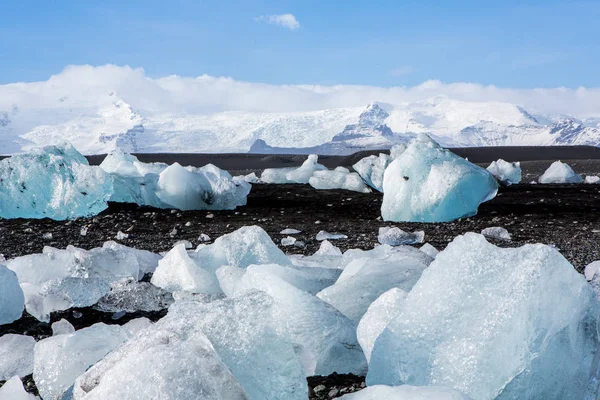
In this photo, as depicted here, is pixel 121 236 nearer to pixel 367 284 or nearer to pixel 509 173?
pixel 367 284

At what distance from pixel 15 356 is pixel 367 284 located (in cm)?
126

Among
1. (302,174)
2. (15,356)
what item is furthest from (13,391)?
A: (302,174)

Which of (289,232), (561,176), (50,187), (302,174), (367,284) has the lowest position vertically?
(561,176)

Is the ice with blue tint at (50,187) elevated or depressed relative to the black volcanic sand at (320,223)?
elevated

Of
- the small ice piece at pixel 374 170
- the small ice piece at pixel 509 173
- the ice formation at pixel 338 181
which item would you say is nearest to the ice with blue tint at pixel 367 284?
the small ice piece at pixel 374 170

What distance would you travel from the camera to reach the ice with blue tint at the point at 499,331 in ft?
5.33

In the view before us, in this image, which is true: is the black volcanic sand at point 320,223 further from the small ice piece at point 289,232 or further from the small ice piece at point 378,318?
the small ice piece at point 378,318

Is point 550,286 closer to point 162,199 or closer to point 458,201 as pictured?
point 458,201

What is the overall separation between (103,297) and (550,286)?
6.90 feet

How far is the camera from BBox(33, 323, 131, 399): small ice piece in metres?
1.87

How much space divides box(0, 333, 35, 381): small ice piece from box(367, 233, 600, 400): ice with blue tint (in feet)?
3.91

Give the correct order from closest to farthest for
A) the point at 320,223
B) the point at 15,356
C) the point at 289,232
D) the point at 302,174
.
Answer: the point at 15,356 < the point at 289,232 < the point at 320,223 < the point at 302,174

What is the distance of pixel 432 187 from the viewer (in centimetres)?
573

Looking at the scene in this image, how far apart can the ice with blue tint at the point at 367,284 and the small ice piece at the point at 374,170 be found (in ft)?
17.4
